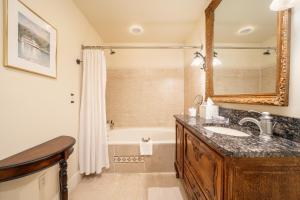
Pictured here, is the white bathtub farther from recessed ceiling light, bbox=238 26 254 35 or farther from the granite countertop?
the granite countertop

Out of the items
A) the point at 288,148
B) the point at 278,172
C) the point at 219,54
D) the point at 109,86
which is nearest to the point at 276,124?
the point at 288,148

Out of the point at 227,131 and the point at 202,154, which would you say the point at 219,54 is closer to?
the point at 227,131

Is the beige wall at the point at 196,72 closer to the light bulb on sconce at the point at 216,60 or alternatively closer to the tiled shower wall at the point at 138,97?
the light bulb on sconce at the point at 216,60

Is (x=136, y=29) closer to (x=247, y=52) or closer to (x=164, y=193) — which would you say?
(x=247, y=52)

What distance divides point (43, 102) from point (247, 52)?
6.26ft

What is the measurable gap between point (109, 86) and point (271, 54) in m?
2.88

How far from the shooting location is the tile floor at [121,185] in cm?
189

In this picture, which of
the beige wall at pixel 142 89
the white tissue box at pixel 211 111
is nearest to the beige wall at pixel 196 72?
the beige wall at pixel 142 89

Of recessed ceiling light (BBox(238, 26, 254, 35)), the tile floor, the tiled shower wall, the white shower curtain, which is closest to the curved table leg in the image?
the tile floor

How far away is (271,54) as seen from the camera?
1175mm

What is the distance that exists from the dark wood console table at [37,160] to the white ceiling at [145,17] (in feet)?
5.71

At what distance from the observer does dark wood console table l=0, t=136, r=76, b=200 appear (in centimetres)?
94

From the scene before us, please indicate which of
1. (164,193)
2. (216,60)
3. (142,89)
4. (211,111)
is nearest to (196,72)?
(216,60)

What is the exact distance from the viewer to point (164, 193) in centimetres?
195
